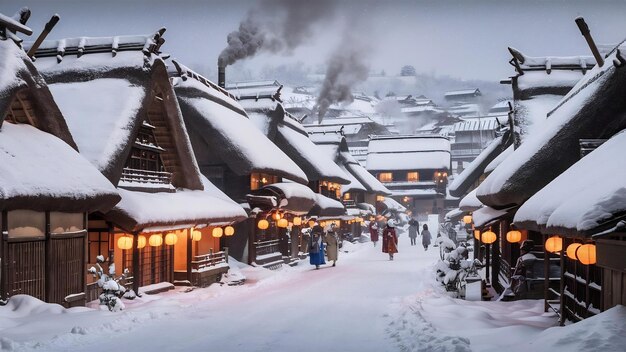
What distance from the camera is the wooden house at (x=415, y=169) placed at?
208 ft

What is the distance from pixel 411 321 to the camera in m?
11.8

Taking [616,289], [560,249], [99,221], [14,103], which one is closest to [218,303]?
[99,221]

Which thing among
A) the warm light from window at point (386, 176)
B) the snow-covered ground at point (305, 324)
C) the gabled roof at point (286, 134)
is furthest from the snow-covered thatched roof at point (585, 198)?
the warm light from window at point (386, 176)

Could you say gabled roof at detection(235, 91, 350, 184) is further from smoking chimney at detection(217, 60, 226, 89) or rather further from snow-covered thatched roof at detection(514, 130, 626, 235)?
snow-covered thatched roof at detection(514, 130, 626, 235)

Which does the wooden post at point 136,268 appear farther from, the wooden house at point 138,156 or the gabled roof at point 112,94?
the gabled roof at point 112,94

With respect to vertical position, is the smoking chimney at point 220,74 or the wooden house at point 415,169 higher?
the smoking chimney at point 220,74

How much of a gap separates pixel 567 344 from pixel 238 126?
1933 centimetres

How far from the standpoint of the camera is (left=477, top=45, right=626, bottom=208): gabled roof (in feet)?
42.5

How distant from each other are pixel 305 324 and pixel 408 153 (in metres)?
56.0

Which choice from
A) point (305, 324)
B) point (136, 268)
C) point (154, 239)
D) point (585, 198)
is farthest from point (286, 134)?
point (585, 198)

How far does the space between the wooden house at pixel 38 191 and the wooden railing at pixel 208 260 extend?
18.4 feet

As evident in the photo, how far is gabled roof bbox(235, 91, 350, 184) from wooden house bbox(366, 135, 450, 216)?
28.6m

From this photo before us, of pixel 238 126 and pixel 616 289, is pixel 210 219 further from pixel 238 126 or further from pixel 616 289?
pixel 616 289

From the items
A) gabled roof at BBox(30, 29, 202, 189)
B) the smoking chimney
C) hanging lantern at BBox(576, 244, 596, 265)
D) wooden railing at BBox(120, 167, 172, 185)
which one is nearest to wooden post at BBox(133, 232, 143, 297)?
gabled roof at BBox(30, 29, 202, 189)
